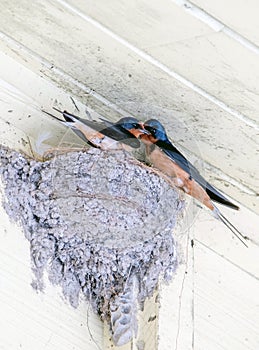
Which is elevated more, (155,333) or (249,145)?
(249,145)

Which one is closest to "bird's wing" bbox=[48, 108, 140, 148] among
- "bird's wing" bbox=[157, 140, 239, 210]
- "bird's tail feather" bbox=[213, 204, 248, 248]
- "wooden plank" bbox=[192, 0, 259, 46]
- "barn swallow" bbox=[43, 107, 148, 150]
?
"barn swallow" bbox=[43, 107, 148, 150]

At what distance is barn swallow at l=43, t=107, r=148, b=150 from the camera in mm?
3070

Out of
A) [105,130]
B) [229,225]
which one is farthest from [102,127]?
[229,225]

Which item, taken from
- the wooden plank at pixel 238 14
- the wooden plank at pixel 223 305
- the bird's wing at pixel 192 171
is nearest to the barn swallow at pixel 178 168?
the bird's wing at pixel 192 171

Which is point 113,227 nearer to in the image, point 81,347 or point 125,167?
point 125,167

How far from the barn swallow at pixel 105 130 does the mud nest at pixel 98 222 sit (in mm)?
36

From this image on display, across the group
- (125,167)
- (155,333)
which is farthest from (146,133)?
(155,333)

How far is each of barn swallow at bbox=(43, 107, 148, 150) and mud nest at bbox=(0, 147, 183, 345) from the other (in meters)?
0.04

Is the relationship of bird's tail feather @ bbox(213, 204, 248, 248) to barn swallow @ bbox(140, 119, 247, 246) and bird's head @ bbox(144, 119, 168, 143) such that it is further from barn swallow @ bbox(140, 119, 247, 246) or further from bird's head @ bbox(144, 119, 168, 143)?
bird's head @ bbox(144, 119, 168, 143)

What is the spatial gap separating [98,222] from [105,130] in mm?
301

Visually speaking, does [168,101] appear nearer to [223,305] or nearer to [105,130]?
[105,130]

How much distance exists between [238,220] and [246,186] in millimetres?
127

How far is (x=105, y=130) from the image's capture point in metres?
3.12

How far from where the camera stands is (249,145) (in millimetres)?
Result: 3096
